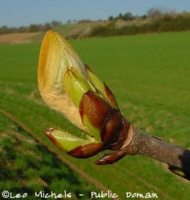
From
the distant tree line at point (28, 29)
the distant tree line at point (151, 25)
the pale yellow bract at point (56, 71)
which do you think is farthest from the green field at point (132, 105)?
the distant tree line at point (28, 29)

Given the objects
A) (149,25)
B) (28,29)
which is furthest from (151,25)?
(28,29)

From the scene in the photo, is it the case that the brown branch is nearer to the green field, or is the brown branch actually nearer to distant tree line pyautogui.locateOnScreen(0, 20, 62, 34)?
the green field

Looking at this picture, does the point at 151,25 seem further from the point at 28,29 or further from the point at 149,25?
the point at 28,29

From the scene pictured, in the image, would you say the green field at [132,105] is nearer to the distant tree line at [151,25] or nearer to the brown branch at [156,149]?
the brown branch at [156,149]

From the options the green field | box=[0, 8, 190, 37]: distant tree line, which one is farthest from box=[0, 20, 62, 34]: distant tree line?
the green field

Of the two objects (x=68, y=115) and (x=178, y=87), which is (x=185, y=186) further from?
(x=178, y=87)
